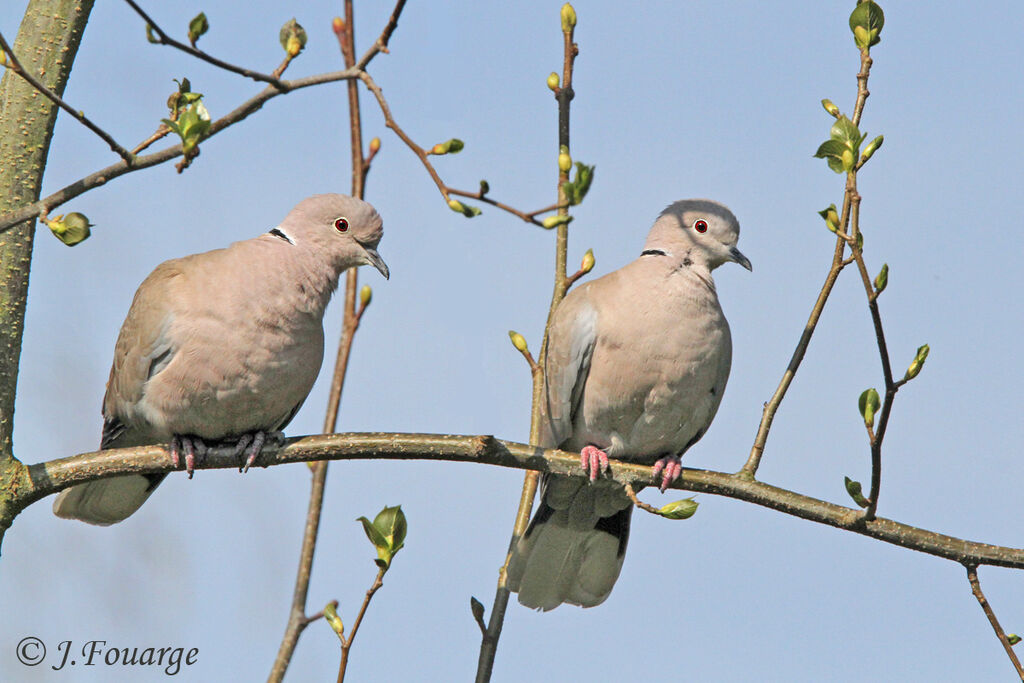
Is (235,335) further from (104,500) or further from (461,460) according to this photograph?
(461,460)

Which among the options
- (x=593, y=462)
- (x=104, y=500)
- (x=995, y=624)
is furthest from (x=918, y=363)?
(x=104, y=500)

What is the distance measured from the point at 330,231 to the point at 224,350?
75 cm

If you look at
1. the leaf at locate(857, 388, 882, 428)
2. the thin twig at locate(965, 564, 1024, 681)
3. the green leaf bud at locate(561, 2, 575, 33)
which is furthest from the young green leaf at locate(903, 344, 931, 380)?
the green leaf bud at locate(561, 2, 575, 33)

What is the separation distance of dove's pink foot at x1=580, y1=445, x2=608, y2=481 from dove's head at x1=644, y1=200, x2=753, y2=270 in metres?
1.22

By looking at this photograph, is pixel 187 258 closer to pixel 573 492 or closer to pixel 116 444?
pixel 116 444

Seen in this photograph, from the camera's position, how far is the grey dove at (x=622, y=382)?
468cm

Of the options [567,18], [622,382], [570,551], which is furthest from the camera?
[570,551]

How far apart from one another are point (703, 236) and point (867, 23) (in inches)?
69.3

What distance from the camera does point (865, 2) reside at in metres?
3.44

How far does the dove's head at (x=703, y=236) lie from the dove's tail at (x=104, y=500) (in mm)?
2541

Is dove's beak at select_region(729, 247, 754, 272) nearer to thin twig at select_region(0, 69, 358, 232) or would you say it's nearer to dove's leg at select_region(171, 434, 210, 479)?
dove's leg at select_region(171, 434, 210, 479)

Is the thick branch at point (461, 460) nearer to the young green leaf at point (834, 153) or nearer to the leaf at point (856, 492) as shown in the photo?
the leaf at point (856, 492)

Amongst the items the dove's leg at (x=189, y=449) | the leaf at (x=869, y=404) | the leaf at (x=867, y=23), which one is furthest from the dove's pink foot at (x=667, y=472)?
the dove's leg at (x=189, y=449)

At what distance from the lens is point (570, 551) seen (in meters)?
5.20
